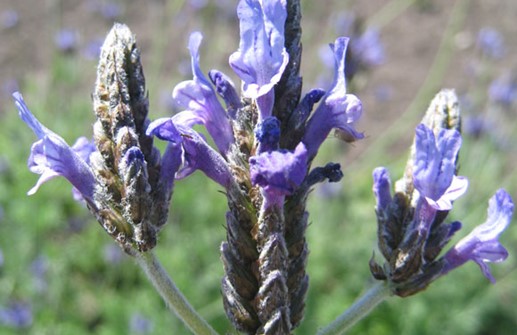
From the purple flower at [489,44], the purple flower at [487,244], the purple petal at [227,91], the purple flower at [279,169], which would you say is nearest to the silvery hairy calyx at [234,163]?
the purple petal at [227,91]

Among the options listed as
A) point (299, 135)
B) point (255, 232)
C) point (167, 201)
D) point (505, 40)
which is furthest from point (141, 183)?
point (505, 40)

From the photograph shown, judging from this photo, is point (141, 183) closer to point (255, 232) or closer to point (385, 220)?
point (255, 232)

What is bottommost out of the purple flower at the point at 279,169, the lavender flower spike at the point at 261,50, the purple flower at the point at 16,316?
the purple flower at the point at 16,316

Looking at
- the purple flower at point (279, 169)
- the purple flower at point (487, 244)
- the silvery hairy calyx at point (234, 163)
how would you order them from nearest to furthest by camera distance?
the purple flower at point (279, 169)
the silvery hairy calyx at point (234, 163)
the purple flower at point (487, 244)

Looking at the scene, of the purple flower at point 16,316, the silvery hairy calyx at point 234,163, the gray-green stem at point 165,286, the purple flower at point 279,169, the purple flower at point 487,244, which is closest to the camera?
the purple flower at point 279,169

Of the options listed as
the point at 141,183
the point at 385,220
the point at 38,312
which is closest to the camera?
the point at 141,183

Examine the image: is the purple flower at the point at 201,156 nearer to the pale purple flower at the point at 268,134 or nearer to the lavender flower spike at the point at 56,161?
the pale purple flower at the point at 268,134

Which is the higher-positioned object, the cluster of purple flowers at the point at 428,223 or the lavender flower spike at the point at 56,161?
the lavender flower spike at the point at 56,161

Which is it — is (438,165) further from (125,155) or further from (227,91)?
(125,155)
